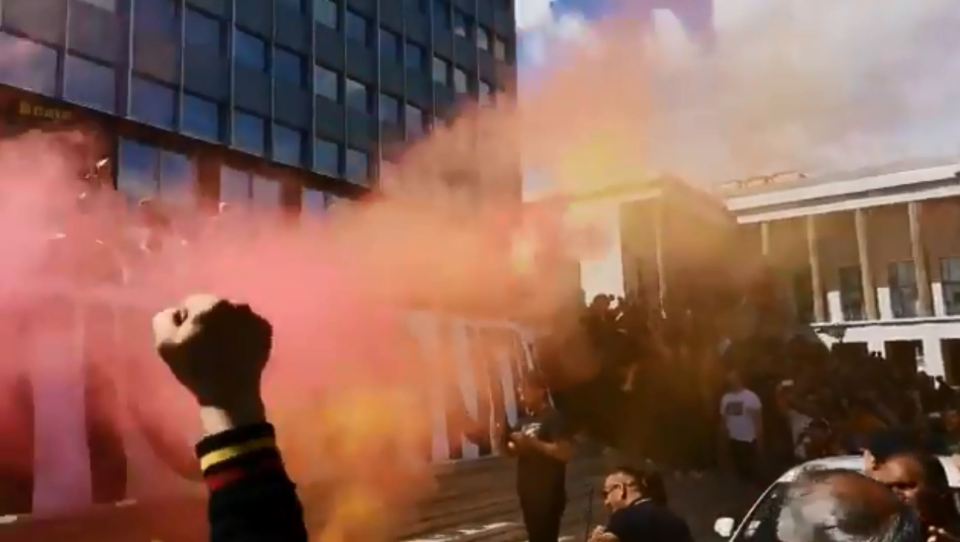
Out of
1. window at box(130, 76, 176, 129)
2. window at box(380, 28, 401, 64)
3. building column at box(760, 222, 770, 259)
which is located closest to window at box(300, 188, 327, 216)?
building column at box(760, 222, 770, 259)

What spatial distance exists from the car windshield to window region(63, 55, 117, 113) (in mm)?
12224

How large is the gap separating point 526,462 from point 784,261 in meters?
7.87

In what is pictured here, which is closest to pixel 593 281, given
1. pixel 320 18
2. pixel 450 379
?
pixel 450 379

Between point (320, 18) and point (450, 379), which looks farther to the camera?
point (320, 18)

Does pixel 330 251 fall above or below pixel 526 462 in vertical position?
above

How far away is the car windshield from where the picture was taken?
3.65 meters

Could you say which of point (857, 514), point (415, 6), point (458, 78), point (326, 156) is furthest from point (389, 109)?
point (857, 514)

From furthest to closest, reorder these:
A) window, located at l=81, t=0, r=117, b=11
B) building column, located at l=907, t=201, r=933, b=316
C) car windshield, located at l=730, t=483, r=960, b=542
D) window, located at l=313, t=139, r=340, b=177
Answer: window, located at l=313, t=139, r=340, b=177, window, located at l=81, t=0, r=117, b=11, building column, located at l=907, t=201, r=933, b=316, car windshield, located at l=730, t=483, r=960, b=542

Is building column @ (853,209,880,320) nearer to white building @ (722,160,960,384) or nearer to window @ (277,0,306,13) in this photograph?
white building @ (722,160,960,384)

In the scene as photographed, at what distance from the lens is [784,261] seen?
37.0ft

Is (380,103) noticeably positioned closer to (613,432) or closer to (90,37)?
(90,37)

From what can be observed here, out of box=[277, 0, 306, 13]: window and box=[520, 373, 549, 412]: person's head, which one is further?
box=[277, 0, 306, 13]: window

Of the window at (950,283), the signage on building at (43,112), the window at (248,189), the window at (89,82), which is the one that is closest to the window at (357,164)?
the window at (89,82)

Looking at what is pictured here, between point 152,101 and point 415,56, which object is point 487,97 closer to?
point 152,101
